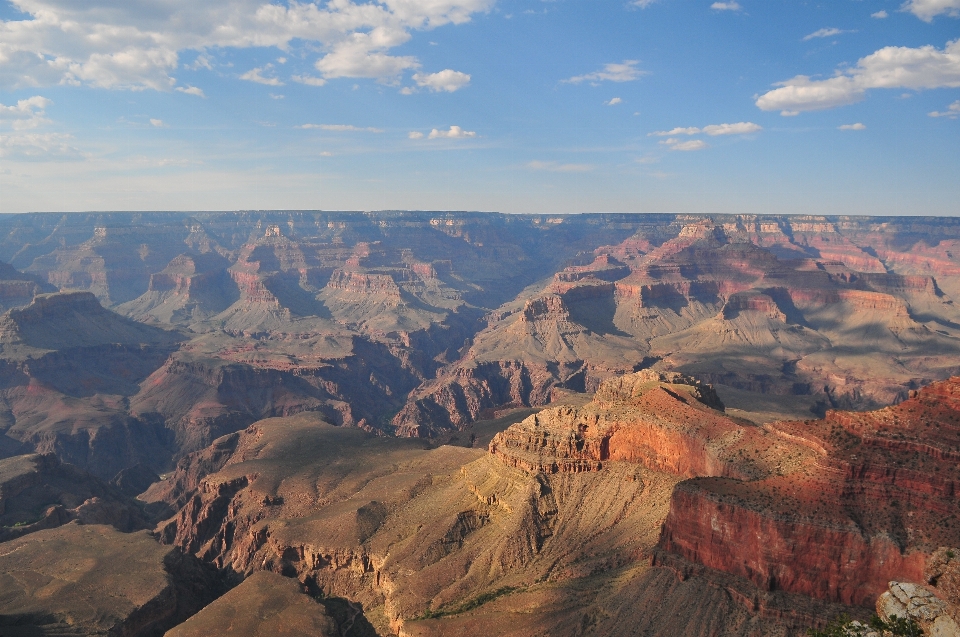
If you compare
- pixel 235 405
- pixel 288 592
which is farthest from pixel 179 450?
pixel 288 592

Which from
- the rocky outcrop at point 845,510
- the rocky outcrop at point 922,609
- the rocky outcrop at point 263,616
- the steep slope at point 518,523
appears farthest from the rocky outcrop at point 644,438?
the rocky outcrop at point 263,616

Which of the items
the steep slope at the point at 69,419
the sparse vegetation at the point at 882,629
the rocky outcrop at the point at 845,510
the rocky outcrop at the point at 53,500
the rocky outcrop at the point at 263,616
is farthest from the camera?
the steep slope at the point at 69,419

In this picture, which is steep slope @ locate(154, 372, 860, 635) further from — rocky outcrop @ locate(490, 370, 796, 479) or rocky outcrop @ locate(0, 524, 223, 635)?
rocky outcrop @ locate(0, 524, 223, 635)

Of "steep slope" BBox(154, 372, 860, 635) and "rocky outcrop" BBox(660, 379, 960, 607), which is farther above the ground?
"rocky outcrop" BBox(660, 379, 960, 607)

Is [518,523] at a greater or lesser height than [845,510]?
lesser

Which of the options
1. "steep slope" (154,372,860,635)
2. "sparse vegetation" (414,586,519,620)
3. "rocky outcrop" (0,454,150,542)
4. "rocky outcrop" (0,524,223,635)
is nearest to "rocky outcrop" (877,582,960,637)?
"steep slope" (154,372,860,635)

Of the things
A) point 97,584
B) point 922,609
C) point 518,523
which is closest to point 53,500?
point 97,584

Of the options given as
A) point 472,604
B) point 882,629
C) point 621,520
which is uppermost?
point 882,629

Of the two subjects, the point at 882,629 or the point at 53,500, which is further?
the point at 53,500

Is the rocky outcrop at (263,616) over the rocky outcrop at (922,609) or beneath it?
beneath

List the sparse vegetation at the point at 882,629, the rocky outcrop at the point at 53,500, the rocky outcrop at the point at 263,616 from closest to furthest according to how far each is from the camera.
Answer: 1. the sparse vegetation at the point at 882,629
2. the rocky outcrop at the point at 263,616
3. the rocky outcrop at the point at 53,500

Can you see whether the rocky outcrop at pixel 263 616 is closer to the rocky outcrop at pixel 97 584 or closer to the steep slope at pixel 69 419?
the rocky outcrop at pixel 97 584

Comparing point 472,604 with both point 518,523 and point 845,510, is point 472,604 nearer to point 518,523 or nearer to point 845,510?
point 518,523
